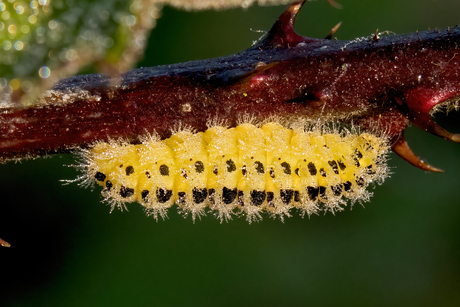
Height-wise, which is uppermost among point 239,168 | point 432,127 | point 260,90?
point 260,90

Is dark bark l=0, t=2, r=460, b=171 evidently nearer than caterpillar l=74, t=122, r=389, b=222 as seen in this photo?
Yes

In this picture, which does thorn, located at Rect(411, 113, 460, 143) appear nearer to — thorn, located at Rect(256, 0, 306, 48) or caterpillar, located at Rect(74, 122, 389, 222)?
A: caterpillar, located at Rect(74, 122, 389, 222)

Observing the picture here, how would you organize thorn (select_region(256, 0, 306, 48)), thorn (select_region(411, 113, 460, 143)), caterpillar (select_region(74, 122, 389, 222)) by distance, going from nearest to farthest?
thorn (select_region(411, 113, 460, 143)) → thorn (select_region(256, 0, 306, 48)) → caterpillar (select_region(74, 122, 389, 222))

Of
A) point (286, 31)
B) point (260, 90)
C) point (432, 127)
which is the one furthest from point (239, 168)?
point (432, 127)

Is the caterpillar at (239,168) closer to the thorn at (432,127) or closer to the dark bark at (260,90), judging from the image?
the dark bark at (260,90)

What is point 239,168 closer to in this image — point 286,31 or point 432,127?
point 286,31

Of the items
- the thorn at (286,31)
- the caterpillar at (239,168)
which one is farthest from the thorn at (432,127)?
the thorn at (286,31)

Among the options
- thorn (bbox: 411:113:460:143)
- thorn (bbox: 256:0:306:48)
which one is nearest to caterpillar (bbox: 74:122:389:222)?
thorn (bbox: 256:0:306:48)
